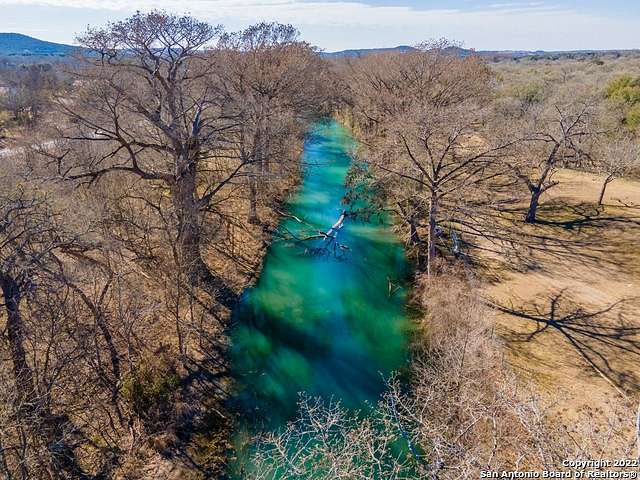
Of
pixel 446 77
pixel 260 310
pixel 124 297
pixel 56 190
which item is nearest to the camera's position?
pixel 124 297

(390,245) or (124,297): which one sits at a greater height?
(124,297)

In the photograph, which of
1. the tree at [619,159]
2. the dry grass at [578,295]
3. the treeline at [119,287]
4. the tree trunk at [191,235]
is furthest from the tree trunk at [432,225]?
the tree at [619,159]

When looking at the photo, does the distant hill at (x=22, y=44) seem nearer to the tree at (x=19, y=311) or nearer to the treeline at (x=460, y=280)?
the treeline at (x=460, y=280)

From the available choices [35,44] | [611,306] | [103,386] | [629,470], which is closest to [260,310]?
[103,386]

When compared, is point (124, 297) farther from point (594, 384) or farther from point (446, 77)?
point (446, 77)

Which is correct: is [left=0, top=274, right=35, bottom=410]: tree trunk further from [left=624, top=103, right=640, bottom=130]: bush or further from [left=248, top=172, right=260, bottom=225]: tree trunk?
[left=624, top=103, right=640, bottom=130]: bush

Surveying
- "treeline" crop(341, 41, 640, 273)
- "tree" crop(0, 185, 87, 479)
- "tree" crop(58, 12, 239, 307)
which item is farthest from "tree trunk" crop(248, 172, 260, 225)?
"tree" crop(0, 185, 87, 479)

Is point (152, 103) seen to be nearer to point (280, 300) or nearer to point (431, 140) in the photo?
point (280, 300)
